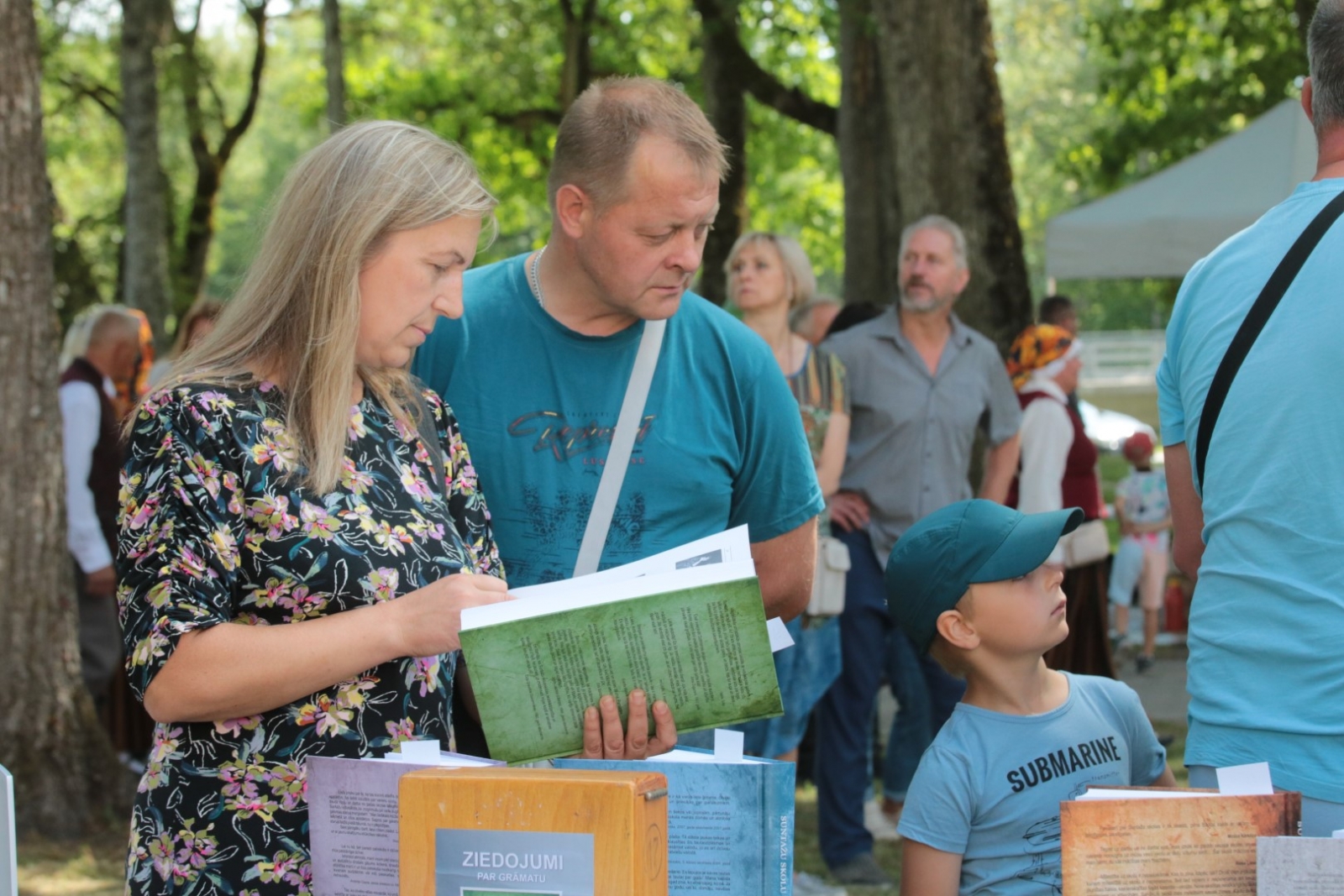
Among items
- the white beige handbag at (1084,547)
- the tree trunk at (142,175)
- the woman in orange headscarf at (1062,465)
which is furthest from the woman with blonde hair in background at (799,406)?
the tree trunk at (142,175)

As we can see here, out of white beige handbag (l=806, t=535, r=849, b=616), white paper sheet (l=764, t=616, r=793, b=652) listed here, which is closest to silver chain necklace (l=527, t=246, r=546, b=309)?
white paper sheet (l=764, t=616, r=793, b=652)

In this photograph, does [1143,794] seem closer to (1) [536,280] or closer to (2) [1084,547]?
(1) [536,280]

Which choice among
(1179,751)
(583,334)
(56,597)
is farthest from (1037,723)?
(1179,751)

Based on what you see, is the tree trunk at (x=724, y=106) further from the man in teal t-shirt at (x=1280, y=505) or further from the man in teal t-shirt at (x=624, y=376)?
the man in teal t-shirt at (x=1280, y=505)

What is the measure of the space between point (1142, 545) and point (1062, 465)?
3.89m

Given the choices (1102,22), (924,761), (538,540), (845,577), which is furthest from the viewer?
(1102,22)

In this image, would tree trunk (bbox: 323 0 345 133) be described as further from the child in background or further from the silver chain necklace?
the silver chain necklace

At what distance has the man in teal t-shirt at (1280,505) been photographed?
2.13 meters

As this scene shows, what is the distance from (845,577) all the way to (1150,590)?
4.87 metres

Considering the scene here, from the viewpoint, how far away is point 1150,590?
9.62 meters

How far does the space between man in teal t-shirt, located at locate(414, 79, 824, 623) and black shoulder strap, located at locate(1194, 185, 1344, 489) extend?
0.86 meters

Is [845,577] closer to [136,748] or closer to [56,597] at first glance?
[56,597]

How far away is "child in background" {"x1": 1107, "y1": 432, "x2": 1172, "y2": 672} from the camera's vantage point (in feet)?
31.7

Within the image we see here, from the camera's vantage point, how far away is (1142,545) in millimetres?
9844
